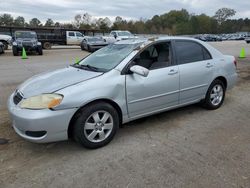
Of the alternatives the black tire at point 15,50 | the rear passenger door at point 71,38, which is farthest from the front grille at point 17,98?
the rear passenger door at point 71,38

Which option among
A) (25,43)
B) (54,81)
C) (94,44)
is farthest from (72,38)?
(54,81)

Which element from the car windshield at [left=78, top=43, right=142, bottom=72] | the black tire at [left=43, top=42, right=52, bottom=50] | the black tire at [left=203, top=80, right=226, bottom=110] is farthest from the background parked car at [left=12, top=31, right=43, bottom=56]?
the black tire at [left=203, top=80, right=226, bottom=110]

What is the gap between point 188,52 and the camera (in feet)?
14.7

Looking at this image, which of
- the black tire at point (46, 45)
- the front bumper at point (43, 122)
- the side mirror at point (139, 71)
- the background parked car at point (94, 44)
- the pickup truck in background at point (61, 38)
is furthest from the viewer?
the pickup truck in background at point (61, 38)

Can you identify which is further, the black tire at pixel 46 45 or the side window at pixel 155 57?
the black tire at pixel 46 45

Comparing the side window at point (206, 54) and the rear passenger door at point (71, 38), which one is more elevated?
the rear passenger door at point (71, 38)

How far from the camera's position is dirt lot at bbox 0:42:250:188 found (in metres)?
2.70

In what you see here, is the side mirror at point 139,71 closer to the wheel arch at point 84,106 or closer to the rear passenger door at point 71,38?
the wheel arch at point 84,106

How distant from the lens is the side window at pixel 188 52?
433cm

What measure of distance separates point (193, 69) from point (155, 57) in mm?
776

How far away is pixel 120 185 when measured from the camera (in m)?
2.62

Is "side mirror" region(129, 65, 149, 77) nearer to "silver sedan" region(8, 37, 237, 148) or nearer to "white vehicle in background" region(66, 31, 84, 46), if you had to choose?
"silver sedan" region(8, 37, 237, 148)

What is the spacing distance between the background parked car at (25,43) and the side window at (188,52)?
15665 millimetres

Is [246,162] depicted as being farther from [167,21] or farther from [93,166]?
[167,21]
